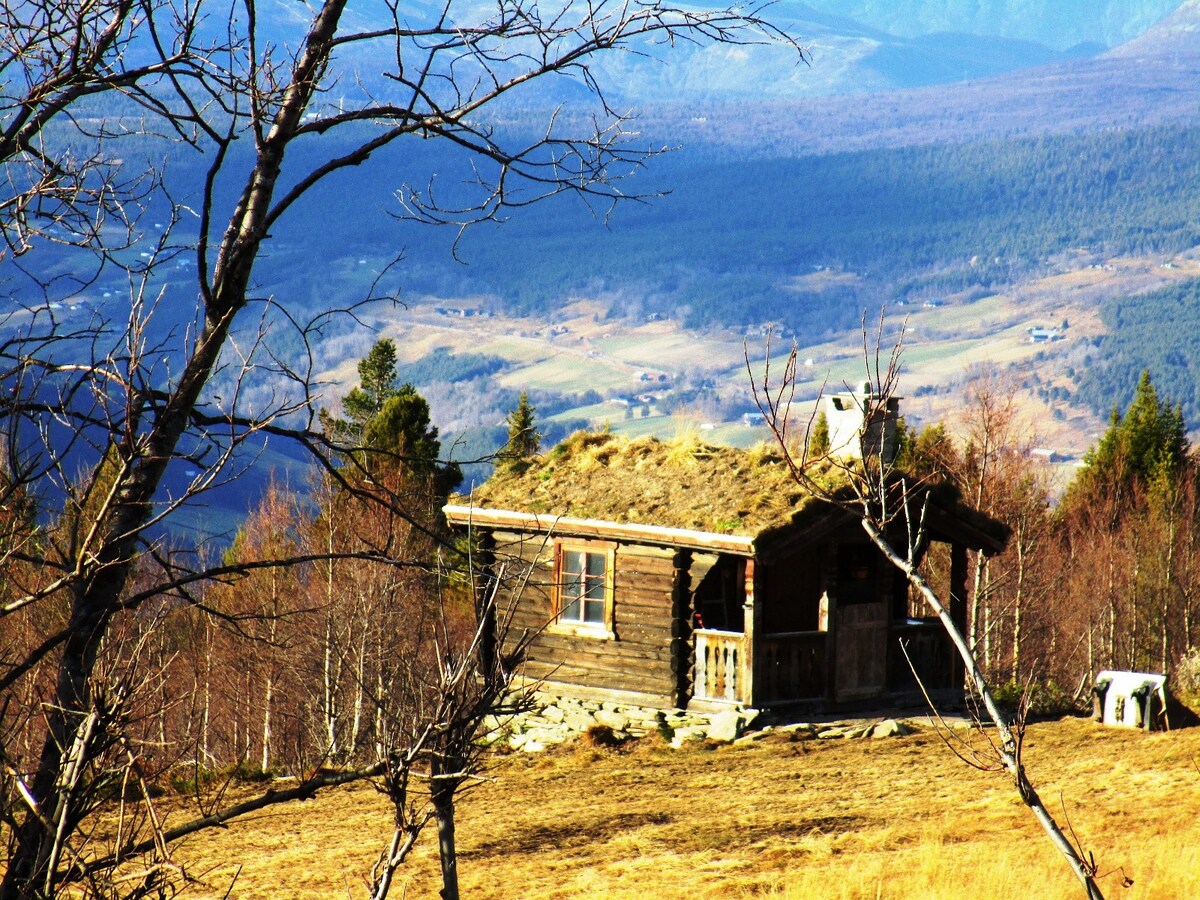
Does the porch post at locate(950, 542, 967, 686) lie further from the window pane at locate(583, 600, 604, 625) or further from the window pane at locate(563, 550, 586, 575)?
the window pane at locate(563, 550, 586, 575)

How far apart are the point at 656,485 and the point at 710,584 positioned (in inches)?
69.7

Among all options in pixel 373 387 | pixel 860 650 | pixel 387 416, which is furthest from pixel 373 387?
pixel 860 650

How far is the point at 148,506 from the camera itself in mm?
6730

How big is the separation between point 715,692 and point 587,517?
3070 mm

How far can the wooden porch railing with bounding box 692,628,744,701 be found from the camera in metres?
20.9

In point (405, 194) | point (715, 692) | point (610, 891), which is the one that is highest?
point (405, 194)

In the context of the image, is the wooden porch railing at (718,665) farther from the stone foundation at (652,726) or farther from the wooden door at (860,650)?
the wooden door at (860,650)

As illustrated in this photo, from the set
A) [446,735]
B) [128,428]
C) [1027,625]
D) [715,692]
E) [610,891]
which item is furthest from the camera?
[1027,625]

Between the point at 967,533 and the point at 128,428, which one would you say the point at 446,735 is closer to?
the point at 128,428

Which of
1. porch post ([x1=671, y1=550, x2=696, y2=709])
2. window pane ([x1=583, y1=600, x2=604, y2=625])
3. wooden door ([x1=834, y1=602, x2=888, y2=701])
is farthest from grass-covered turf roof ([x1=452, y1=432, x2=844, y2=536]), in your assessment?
wooden door ([x1=834, y1=602, x2=888, y2=701])

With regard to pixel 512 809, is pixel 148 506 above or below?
above

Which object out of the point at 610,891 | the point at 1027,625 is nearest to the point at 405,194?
the point at 610,891

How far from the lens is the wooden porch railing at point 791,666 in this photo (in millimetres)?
20844

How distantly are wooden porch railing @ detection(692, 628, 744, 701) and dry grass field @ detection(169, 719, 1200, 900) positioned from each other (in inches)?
42.1
